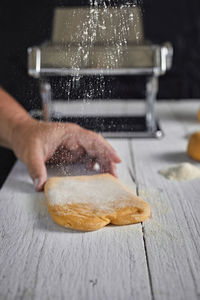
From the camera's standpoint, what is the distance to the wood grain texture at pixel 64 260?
1.17 ft

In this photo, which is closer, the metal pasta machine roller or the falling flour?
the metal pasta machine roller

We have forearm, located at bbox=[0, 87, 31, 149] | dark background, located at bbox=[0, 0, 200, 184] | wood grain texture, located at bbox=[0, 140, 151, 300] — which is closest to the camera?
wood grain texture, located at bbox=[0, 140, 151, 300]

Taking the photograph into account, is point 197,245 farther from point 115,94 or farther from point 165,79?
point 165,79

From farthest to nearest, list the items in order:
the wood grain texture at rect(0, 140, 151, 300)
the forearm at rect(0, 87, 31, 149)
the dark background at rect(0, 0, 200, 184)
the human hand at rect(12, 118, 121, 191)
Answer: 1. the dark background at rect(0, 0, 200, 184)
2. the forearm at rect(0, 87, 31, 149)
3. the human hand at rect(12, 118, 121, 191)
4. the wood grain texture at rect(0, 140, 151, 300)

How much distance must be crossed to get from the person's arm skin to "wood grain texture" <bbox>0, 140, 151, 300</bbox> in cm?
3

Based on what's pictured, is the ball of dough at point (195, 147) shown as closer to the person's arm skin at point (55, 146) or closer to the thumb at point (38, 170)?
the person's arm skin at point (55, 146)

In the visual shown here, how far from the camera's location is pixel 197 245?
1.40ft

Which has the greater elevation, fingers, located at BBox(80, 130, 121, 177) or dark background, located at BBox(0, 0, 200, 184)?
fingers, located at BBox(80, 130, 121, 177)

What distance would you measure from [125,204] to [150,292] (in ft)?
0.42

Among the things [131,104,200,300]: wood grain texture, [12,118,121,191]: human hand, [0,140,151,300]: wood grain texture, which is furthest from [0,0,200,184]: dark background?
[0,140,151,300]: wood grain texture

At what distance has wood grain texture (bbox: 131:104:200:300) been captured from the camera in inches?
14.5

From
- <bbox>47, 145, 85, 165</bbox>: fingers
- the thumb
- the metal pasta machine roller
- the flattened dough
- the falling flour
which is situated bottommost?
the falling flour

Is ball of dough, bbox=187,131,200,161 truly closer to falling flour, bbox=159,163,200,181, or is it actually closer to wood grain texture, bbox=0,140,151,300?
falling flour, bbox=159,163,200,181

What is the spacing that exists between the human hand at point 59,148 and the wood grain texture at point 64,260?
33mm
